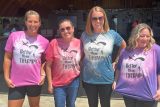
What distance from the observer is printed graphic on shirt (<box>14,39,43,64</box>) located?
191 inches

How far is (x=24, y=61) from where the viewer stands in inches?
191

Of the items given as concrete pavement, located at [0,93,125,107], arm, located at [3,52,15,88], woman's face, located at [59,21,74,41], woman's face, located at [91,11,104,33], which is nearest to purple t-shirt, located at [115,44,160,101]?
woman's face, located at [91,11,104,33]

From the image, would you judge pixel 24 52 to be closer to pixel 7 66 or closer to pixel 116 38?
pixel 7 66

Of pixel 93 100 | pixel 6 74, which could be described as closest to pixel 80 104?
pixel 93 100

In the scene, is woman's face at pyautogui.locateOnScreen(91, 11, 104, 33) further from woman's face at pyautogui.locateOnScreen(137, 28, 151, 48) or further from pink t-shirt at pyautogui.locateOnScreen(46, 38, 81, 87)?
woman's face at pyautogui.locateOnScreen(137, 28, 151, 48)

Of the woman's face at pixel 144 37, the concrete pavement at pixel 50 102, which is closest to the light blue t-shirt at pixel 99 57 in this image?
the woman's face at pixel 144 37

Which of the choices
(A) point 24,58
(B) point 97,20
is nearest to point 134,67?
(B) point 97,20

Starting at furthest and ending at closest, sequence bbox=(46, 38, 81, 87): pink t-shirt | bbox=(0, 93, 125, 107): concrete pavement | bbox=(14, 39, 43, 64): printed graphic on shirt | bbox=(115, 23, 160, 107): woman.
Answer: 1. bbox=(0, 93, 125, 107): concrete pavement
2. bbox=(46, 38, 81, 87): pink t-shirt
3. bbox=(14, 39, 43, 64): printed graphic on shirt
4. bbox=(115, 23, 160, 107): woman

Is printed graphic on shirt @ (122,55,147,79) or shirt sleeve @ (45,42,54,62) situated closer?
printed graphic on shirt @ (122,55,147,79)

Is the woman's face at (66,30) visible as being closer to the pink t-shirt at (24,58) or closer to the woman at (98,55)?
the woman at (98,55)

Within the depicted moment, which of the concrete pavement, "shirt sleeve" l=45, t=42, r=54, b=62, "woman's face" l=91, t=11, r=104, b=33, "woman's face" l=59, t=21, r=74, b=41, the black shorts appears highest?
"woman's face" l=91, t=11, r=104, b=33

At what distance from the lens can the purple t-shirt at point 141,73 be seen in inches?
179

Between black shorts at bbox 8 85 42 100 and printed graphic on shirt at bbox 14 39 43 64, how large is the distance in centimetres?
33

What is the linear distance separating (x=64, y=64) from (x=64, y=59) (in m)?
0.06
